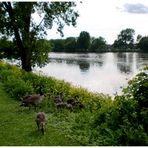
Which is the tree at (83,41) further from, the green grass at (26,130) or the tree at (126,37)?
the green grass at (26,130)

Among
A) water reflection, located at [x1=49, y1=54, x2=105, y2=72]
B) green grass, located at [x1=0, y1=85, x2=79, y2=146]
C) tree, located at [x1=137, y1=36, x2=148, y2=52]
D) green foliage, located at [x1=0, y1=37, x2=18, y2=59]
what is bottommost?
water reflection, located at [x1=49, y1=54, x2=105, y2=72]

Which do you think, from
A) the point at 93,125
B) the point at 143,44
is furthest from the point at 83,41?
the point at 93,125

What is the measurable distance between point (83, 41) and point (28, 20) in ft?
157

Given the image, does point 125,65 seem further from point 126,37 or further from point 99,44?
point 99,44

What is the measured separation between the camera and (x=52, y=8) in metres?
25.9

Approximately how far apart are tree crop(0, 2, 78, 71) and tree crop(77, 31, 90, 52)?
40.8m

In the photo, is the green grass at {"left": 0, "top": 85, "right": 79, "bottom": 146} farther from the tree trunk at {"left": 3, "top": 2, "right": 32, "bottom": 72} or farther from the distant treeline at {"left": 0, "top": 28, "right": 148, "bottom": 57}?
the distant treeline at {"left": 0, "top": 28, "right": 148, "bottom": 57}

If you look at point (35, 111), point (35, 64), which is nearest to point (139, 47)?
point (35, 64)

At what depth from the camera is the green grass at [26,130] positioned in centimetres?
873

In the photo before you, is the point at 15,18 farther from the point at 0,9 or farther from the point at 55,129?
the point at 55,129

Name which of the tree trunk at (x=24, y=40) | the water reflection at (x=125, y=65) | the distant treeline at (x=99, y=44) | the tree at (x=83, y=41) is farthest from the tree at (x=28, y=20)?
the tree at (x=83, y=41)

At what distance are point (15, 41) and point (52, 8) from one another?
4232mm

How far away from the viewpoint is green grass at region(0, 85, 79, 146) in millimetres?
8734

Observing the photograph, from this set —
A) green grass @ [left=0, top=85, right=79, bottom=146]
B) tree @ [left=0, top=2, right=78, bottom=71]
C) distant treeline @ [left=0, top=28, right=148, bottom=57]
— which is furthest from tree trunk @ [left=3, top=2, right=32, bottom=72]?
distant treeline @ [left=0, top=28, right=148, bottom=57]
